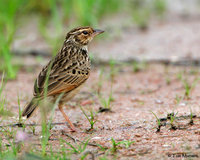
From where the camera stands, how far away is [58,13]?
11.9 m

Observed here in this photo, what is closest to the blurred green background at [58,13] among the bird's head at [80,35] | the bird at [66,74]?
the bird's head at [80,35]

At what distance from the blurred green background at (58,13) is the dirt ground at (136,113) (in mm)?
877

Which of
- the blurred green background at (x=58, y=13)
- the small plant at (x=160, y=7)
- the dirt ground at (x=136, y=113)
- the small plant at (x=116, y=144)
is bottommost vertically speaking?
the small plant at (x=116, y=144)

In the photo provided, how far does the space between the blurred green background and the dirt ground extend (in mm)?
877

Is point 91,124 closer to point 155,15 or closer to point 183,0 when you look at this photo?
point 155,15

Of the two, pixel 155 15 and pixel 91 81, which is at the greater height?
pixel 155 15

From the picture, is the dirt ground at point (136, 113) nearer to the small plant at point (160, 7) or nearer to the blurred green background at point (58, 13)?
the blurred green background at point (58, 13)

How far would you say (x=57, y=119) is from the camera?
5.88 meters

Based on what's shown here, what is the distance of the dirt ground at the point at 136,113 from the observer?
169 inches

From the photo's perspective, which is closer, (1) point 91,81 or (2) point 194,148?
(2) point 194,148

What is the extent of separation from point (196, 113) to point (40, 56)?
16.3 feet

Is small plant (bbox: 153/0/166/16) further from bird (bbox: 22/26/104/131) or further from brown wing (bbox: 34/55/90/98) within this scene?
brown wing (bbox: 34/55/90/98)

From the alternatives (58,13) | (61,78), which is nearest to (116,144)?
(61,78)

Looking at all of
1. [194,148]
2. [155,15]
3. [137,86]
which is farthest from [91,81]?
[155,15]
